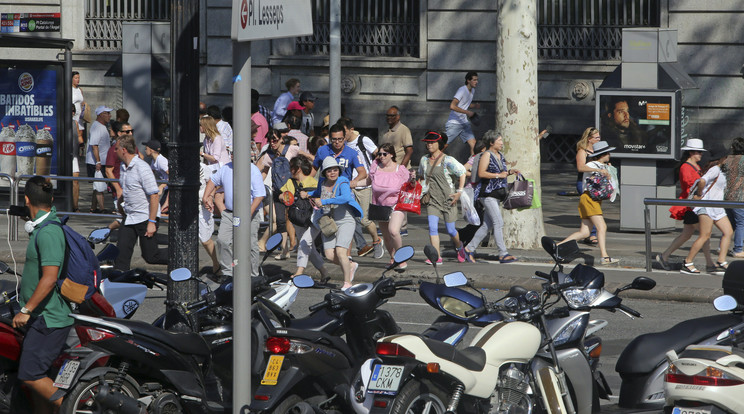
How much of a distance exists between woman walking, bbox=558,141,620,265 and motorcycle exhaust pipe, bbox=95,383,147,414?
8.04 metres

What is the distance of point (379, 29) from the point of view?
24.2 meters

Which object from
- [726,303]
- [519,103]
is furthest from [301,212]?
[726,303]

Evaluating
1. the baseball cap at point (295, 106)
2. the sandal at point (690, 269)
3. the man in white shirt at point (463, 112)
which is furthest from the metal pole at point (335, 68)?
the sandal at point (690, 269)

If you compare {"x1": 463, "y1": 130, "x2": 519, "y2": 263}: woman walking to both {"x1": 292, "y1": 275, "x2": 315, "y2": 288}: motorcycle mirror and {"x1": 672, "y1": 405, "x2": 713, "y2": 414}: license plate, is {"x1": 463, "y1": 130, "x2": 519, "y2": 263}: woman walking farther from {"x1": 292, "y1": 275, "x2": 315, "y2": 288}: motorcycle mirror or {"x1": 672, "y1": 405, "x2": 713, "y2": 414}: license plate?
{"x1": 672, "y1": 405, "x2": 713, "y2": 414}: license plate

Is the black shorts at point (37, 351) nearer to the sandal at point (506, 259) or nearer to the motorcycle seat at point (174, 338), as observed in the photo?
the motorcycle seat at point (174, 338)

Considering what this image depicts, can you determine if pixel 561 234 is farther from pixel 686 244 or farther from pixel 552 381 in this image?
pixel 552 381

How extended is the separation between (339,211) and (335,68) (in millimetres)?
6059

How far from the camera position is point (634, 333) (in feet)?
32.4

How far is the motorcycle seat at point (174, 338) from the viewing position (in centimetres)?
626

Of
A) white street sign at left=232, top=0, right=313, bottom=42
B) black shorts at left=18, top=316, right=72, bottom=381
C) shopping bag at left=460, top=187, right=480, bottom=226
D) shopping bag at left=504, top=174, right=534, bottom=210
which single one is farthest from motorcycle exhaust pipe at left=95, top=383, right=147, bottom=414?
shopping bag at left=504, top=174, right=534, bottom=210

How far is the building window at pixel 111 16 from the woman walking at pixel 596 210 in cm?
1408

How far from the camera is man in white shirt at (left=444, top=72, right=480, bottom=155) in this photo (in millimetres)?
19438

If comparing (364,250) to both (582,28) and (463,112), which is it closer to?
(463,112)

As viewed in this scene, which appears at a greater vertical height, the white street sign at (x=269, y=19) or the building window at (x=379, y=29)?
the building window at (x=379, y=29)
